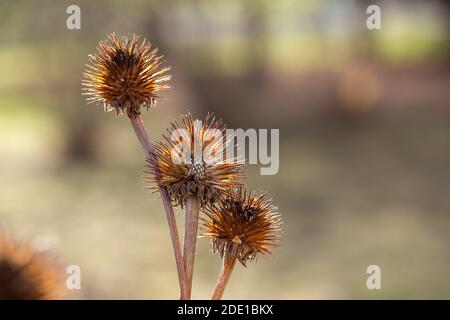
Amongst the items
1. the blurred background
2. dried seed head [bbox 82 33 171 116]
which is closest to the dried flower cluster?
dried seed head [bbox 82 33 171 116]

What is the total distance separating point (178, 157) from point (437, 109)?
16.1m

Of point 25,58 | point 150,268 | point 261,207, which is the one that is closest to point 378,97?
point 25,58

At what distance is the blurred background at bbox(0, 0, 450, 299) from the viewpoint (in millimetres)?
9172

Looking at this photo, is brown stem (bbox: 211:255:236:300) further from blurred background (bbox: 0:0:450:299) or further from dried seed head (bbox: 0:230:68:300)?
blurred background (bbox: 0:0:450:299)

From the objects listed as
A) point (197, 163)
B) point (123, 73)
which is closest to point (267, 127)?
point (123, 73)

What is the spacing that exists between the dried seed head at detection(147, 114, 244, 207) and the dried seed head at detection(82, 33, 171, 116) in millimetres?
112

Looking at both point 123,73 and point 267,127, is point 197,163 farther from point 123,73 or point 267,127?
point 267,127

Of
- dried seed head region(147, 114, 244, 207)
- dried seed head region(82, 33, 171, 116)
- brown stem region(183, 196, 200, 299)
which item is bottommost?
brown stem region(183, 196, 200, 299)

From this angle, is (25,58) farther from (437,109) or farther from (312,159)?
(437,109)

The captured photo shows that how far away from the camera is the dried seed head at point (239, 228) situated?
3.79 feet

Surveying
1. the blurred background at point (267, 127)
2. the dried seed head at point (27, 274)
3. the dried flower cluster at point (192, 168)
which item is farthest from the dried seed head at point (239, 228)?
the blurred background at point (267, 127)

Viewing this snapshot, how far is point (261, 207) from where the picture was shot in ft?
4.15

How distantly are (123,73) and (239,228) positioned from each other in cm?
33

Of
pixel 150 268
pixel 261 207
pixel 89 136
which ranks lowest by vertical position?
pixel 150 268
